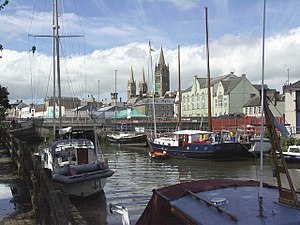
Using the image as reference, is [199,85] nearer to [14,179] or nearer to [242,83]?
[242,83]

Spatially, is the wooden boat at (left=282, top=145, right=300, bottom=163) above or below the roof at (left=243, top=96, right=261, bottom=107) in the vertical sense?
below

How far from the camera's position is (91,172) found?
1706 cm

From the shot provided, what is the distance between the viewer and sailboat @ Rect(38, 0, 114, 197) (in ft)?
52.9

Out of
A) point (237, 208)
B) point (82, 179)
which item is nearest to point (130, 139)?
point (82, 179)

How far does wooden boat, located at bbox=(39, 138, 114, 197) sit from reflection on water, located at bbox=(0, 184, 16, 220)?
7.53 feet

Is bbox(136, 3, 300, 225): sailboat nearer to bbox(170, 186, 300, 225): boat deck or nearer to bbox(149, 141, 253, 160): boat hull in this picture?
bbox(170, 186, 300, 225): boat deck

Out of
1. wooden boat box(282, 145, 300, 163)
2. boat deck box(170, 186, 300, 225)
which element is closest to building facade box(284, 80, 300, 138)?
wooden boat box(282, 145, 300, 163)

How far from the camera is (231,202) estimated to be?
6648 millimetres

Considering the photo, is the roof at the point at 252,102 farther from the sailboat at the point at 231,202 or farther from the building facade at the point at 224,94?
the sailboat at the point at 231,202

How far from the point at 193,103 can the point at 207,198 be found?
10455cm

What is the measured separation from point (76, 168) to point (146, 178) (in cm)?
891

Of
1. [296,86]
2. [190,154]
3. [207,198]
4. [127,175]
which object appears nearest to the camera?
[207,198]

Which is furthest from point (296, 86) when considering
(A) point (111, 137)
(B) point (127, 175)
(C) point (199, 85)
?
(C) point (199, 85)

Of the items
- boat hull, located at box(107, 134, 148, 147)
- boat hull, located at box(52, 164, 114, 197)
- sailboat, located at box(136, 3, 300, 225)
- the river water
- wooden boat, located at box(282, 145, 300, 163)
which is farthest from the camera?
boat hull, located at box(107, 134, 148, 147)
